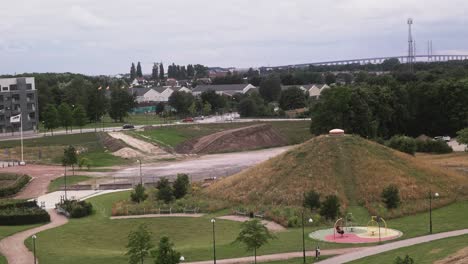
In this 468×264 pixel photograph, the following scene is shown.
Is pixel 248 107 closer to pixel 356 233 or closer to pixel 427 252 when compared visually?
pixel 356 233

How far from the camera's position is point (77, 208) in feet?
188

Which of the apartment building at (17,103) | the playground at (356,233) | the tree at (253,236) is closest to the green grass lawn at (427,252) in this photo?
the playground at (356,233)

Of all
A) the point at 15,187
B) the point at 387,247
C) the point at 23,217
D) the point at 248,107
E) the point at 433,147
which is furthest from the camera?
the point at 248,107

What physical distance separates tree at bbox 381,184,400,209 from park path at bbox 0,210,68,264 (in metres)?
27.4

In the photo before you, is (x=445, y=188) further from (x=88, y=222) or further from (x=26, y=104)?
(x=26, y=104)

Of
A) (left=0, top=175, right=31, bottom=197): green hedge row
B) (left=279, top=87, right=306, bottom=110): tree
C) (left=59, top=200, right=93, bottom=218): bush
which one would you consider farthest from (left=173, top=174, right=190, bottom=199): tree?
(left=279, top=87, right=306, bottom=110): tree

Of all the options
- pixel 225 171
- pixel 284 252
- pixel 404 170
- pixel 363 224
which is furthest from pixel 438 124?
pixel 284 252

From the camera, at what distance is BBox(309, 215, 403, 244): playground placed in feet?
143

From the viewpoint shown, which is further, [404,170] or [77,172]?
[77,172]

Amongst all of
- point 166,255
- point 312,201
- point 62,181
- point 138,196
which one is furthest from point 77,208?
point 166,255

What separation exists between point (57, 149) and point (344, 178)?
61832 mm

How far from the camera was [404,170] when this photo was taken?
198 feet

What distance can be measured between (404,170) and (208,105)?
114398 mm

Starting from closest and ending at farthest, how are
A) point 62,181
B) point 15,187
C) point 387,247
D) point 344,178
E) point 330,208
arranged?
point 387,247 → point 330,208 → point 344,178 → point 15,187 → point 62,181
